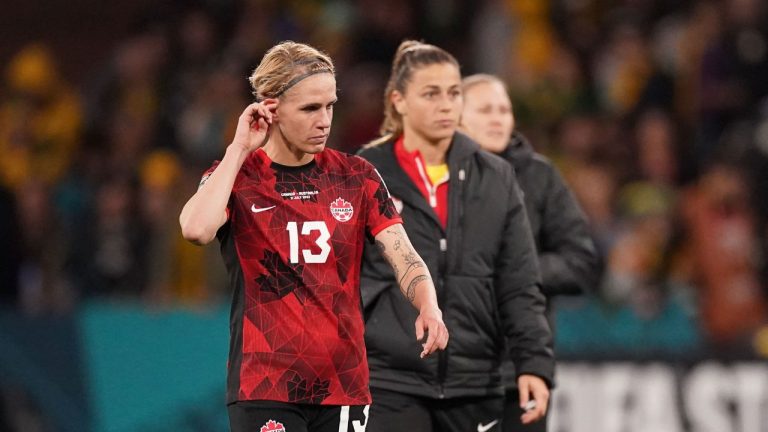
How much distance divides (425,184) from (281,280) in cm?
143

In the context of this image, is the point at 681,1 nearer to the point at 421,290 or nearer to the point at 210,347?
the point at 210,347

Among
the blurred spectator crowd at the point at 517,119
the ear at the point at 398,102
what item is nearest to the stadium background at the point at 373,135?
the blurred spectator crowd at the point at 517,119

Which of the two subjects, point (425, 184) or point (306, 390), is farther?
point (425, 184)

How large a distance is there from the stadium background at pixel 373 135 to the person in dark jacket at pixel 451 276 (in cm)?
351

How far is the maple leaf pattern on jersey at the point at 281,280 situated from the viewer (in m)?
4.84

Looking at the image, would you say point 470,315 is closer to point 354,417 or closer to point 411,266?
point 411,266

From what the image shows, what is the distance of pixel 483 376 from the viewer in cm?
604

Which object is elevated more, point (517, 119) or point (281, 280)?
point (517, 119)

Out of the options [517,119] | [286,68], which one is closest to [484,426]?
[286,68]

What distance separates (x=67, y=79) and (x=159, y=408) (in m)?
5.95

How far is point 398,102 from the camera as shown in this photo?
6246 millimetres

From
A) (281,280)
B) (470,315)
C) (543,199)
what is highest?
(543,199)

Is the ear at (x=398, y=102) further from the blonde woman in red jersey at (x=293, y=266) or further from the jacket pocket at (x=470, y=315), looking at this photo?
the blonde woman in red jersey at (x=293, y=266)

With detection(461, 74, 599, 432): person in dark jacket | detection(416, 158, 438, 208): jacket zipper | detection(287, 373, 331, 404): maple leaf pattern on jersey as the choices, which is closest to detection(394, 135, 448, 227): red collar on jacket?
detection(416, 158, 438, 208): jacket zipper
